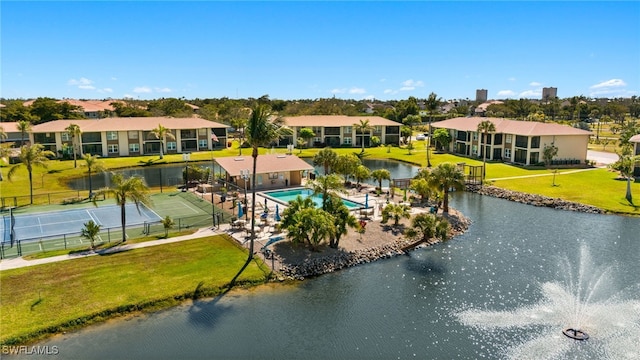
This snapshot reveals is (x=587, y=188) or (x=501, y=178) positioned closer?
(x=587, y=188)

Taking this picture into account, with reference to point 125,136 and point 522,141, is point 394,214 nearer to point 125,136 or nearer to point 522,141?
point 522,141

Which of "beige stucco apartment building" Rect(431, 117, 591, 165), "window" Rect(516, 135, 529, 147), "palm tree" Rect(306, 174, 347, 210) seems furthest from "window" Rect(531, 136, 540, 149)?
"palm tree" Rect(306, 174, 347, 210)

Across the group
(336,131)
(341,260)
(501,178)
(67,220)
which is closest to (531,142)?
(501,178)

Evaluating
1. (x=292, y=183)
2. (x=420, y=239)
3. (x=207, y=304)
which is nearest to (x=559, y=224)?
(x=420, y=239)

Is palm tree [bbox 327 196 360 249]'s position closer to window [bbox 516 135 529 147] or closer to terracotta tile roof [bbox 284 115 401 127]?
window [bbox 516 135 529 147]

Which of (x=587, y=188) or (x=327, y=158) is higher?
(x=327, y=158)

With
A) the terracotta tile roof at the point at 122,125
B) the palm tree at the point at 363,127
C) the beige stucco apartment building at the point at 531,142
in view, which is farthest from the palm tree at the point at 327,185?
the terracotta tile roof at the point at 122,125
